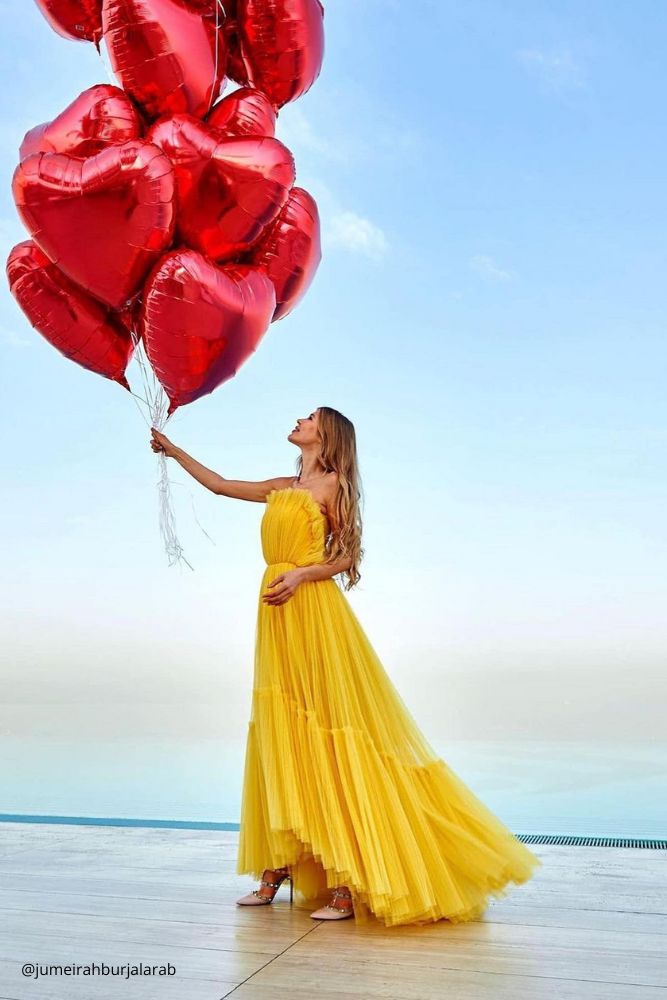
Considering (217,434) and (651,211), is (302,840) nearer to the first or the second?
(217,434)

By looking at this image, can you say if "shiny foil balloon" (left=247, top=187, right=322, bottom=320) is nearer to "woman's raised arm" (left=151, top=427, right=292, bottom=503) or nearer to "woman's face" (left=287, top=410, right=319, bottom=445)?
"woman's face" (left=287, top=410, right=319, bottom=445)

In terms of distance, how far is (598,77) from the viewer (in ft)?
21.6

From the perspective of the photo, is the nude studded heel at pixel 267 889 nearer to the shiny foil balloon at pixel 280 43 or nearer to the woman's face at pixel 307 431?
the woman's face at pixel 307 431

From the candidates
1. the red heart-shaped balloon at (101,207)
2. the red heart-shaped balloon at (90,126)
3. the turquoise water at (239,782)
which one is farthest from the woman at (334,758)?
the turquoise water at (239,782)

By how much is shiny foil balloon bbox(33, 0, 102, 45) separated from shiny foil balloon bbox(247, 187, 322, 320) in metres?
0.61

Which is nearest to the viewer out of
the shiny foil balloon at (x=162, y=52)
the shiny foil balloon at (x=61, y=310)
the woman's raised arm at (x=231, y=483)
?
the shiny foil balloon at (x=162, y=52)

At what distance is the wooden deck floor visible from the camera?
66.6 inches

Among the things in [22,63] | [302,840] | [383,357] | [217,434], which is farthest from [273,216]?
[383,357]

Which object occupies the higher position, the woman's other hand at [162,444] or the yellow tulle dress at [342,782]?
the woman's other hand at [162,444]

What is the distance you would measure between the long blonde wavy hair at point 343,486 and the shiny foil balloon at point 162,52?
2.75 feet

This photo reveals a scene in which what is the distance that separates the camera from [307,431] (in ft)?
8.46

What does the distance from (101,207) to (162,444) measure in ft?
2.13

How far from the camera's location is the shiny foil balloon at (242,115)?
2238 mm

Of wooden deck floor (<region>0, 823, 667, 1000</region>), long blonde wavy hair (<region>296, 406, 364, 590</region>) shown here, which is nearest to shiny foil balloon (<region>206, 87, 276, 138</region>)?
long blonde wavy hair (<region>296, 406, 364, 590</region>)
